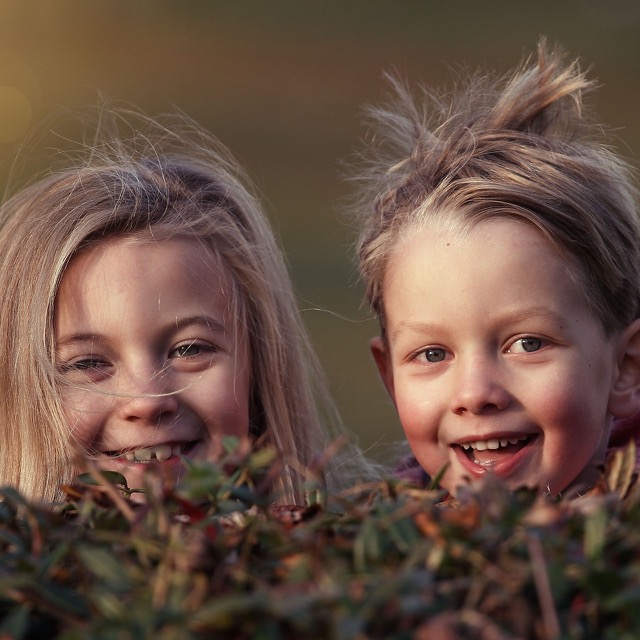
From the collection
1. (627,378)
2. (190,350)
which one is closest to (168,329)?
(190,350)

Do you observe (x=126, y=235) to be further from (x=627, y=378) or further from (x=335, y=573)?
(x=335, y=573)

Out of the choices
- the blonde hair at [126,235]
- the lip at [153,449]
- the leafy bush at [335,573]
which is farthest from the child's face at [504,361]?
the leafy bush at [335,573]

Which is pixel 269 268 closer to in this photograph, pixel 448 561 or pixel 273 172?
pixel 448 561

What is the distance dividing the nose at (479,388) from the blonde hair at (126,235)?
0.43 meters

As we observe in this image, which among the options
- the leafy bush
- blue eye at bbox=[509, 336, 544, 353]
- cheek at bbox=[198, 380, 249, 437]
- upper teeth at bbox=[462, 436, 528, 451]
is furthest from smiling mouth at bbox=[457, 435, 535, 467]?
the leafy bush

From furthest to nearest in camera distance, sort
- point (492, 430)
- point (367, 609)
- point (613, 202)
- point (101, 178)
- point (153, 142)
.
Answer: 1. point (153, 142)
2. point (101, 178)
3. point (613, 202)
4. point (492, 430)
5. point (367, 609)

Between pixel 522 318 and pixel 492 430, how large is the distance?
0.22 meters

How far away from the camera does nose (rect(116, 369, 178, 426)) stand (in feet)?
6.84

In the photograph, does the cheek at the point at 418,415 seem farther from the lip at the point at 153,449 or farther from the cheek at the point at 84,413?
the cheek at the point at 84,413

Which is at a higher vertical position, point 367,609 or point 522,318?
point 522,318

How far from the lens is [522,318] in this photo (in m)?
1.93

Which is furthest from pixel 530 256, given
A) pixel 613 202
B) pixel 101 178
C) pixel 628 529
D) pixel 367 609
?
pixel 367 609

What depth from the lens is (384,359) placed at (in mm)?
2309

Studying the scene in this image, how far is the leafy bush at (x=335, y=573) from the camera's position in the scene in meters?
0.59
